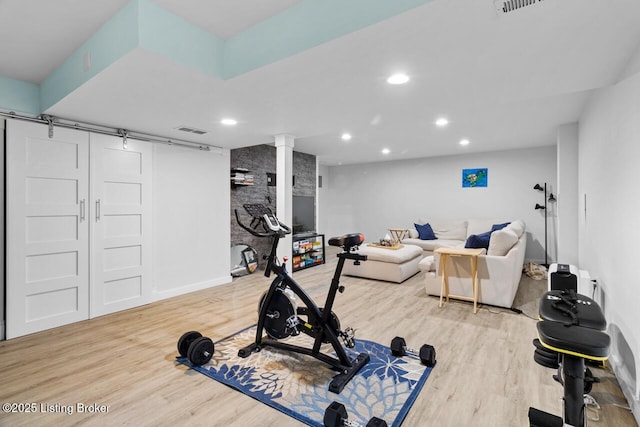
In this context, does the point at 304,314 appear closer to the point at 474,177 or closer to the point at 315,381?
the point at 315,381

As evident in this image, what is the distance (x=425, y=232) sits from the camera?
Result: 6.95 meters

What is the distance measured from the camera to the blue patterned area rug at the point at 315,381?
6.26ft

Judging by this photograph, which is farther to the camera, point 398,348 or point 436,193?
point 436,193

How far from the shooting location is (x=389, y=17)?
1529 mm

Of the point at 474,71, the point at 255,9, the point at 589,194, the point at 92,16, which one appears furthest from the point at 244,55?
the point at 589,194

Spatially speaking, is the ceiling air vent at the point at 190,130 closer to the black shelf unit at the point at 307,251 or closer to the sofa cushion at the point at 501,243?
the black shelf unit at the point at 307,251

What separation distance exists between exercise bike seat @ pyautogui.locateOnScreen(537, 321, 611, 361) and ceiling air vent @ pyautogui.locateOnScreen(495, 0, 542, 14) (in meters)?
1.54

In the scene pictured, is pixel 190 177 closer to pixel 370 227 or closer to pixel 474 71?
pixel 474 71

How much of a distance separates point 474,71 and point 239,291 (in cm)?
390

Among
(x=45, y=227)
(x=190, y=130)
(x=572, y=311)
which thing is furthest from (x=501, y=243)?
(x=45, y=227)

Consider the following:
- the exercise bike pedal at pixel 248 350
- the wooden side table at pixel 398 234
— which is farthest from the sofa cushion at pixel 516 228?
the exercise bike pedal at pixel 248 350

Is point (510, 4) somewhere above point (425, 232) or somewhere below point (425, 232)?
above

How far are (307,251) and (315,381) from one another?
3.93 m

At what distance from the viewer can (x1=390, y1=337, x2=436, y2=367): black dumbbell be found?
7.86 ft
